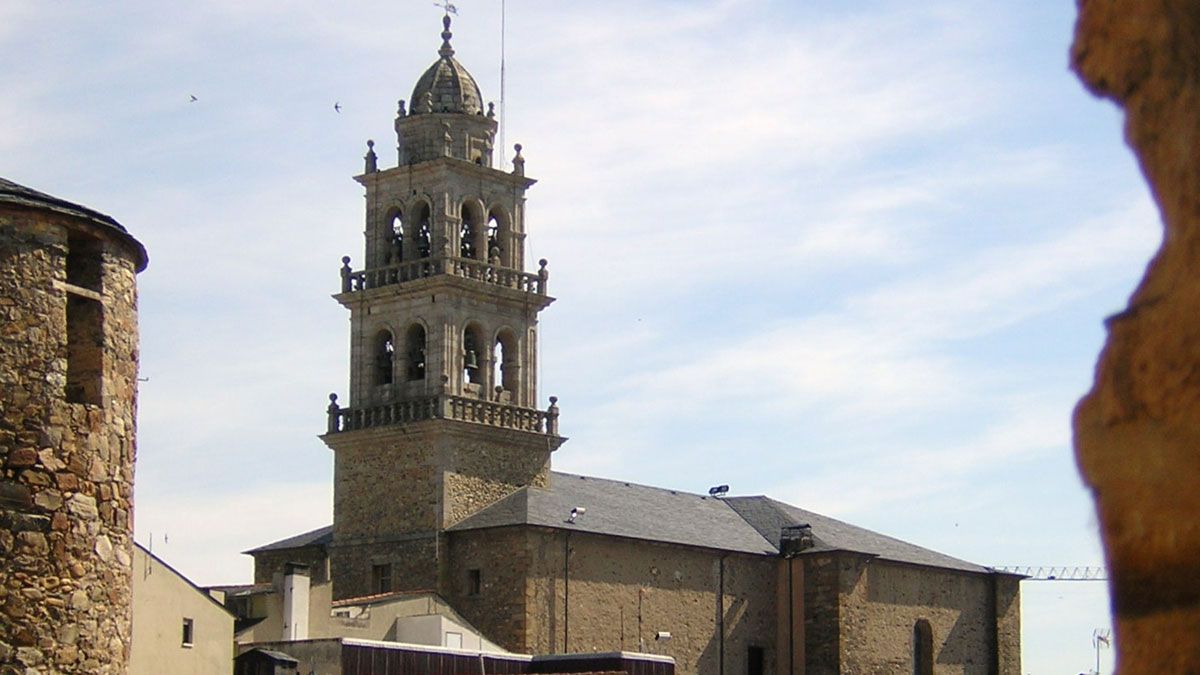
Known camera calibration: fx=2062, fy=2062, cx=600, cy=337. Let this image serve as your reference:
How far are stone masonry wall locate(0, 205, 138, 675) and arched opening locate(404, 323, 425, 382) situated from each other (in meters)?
36.4

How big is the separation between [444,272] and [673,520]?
8.78 m

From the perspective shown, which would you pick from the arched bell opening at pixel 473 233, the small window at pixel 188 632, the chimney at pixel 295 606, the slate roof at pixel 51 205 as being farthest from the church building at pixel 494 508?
the slate roof at pixel 51 205

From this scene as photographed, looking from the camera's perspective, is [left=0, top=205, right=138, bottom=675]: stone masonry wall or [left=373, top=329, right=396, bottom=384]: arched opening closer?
[left=0, top=205, right=138, bottom=675]: stone masonry wall

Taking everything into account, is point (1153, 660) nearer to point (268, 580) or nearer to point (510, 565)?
point (510, 565)

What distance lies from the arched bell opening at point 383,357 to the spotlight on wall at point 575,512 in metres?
5.47

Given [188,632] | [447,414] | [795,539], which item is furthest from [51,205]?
[795,539]

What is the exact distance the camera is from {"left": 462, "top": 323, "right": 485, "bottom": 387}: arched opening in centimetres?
4881

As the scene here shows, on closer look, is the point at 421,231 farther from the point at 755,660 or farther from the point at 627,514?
the point at 755,660

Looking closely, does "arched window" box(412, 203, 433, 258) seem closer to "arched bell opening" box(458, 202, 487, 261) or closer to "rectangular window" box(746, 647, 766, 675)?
"arched bell opening" box(458, 202, 487, 261)

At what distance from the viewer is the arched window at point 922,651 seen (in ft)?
175

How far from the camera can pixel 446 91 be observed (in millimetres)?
50656

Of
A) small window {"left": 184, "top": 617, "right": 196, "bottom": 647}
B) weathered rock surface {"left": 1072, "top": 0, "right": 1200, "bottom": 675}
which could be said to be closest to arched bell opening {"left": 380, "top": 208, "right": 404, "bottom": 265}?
small window {"left": 184, "top": 617, "right": 196, "bottom": 647}

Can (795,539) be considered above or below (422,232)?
below

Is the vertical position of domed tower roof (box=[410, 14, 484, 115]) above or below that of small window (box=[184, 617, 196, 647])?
above
